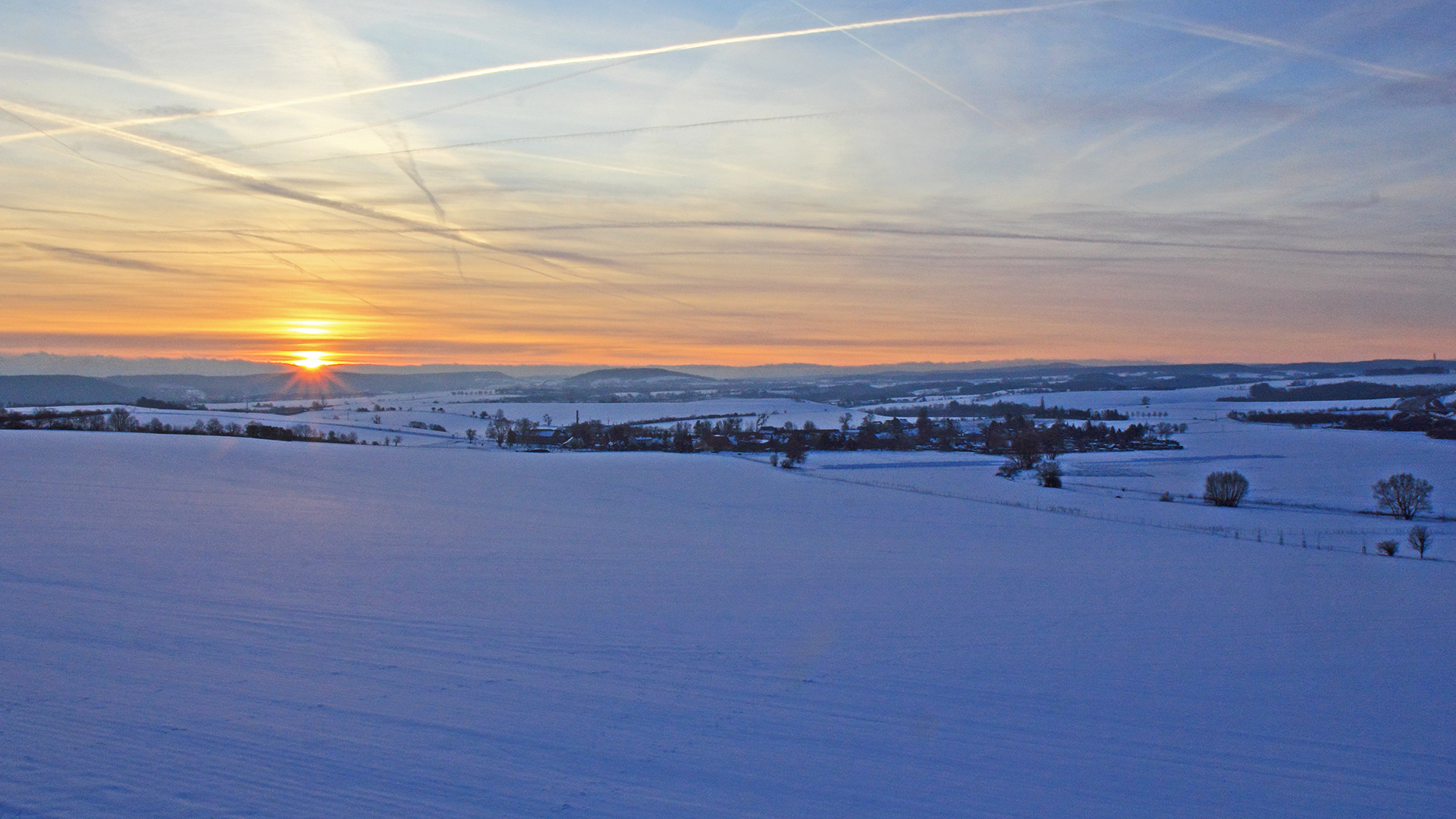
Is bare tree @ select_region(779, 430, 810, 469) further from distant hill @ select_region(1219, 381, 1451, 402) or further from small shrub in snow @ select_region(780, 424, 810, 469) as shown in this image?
distant hill @ select_region(1219, 381, 1451, 402)

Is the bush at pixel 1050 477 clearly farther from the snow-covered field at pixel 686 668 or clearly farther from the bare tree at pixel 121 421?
the bare tree at pixel 121 421

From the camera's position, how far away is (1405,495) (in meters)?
33.2

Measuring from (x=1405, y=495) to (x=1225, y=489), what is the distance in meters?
6.55

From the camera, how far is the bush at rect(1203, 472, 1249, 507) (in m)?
36.1

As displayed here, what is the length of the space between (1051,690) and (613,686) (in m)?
5.64

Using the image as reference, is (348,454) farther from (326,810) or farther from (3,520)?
(326,810)

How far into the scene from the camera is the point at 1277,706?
31.9ft

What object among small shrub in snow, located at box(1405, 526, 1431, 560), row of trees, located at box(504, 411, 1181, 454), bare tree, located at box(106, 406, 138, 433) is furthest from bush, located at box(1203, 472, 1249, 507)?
bare tree, located at box(106, 406, 138, 433)

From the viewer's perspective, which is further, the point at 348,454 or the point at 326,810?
the point at 348,454

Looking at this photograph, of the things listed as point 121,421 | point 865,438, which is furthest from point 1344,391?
point 121,421

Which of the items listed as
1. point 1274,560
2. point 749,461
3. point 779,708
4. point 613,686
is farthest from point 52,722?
point 749,461

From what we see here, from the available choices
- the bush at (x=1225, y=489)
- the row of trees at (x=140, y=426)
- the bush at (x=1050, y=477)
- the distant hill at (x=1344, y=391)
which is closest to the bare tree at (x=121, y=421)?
the row of trees at (x=140, y=426)

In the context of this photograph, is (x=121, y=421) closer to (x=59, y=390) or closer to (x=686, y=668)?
(x=59, y=390)

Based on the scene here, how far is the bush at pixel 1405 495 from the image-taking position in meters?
33.0
